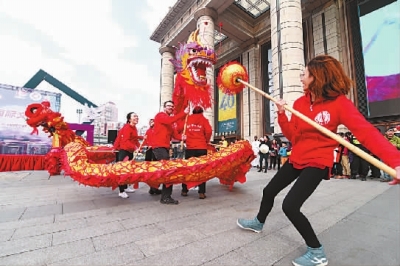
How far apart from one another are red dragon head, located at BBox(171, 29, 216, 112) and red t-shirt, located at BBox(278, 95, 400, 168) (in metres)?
2.08

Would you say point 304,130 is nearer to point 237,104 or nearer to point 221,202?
point 221,202

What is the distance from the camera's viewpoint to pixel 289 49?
8500 mm

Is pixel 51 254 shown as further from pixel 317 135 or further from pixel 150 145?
pixel 150 145

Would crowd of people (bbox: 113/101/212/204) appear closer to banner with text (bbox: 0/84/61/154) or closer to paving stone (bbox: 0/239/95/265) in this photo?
paving stone (bbox: 0/239/95/265)

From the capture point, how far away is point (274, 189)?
1.87 metres

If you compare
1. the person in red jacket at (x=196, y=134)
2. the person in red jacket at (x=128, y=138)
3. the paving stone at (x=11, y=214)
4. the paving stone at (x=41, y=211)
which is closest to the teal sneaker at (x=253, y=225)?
the person in red jacket at (x=196, y=134)

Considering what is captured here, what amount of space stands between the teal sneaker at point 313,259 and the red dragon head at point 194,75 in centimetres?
271

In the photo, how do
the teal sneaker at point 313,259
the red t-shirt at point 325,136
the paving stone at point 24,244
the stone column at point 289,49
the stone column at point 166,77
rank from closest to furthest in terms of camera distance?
the red t-shirt at point 325,136
the teal sneaker at point 313,259
the paving stone at point 24,244
the stone column at point 289,49
the stone column at point 166,77

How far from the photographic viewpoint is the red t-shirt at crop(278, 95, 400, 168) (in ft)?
4.32

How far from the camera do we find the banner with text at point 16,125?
1005 centimetres

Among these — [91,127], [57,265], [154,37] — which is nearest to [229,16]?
[154,37]

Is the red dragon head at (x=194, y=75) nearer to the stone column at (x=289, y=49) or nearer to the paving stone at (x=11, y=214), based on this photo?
the paving stone at (x=11, y=214)

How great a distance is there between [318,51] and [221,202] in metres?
11.8

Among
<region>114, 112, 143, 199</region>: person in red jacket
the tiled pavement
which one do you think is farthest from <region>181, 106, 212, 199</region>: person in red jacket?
<region>114, 112, 143, 199</region>: person in red jacket
